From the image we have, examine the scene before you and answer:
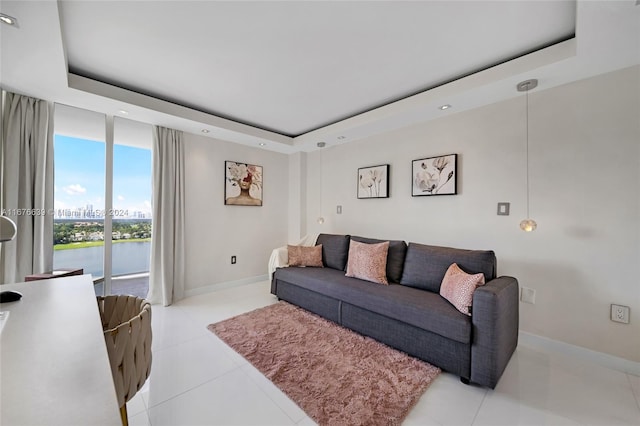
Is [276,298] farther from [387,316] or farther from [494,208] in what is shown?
[494,208]

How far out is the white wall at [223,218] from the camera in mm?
3777

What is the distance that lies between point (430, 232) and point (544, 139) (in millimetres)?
1418

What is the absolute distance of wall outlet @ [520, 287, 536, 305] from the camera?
2.46m

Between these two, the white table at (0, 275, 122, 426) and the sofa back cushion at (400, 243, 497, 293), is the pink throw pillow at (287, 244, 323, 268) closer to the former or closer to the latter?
the sofa back cushion at (400, 243, 497, 293)

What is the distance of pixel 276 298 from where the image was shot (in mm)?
3605

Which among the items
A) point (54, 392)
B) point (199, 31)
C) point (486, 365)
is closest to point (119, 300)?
point (54, 392)

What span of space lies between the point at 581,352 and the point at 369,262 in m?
1.93

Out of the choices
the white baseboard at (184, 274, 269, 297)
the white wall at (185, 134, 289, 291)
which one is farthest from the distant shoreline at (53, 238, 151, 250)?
the white baseboard at (184, 274, 269, 297)

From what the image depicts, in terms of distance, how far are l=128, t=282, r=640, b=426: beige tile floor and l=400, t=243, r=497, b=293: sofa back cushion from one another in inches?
31.0

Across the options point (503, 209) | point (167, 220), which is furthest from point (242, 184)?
point (503, 209)

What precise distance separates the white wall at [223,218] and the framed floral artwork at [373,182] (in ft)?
5.44

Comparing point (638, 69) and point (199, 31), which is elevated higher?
point (199, 31)

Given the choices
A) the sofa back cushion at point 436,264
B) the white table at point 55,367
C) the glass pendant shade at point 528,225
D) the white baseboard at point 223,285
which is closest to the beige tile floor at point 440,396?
the sofa back cushion at point 436,264

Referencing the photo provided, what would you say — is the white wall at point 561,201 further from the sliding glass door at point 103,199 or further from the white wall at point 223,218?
the sliding glass door at point 103,199
